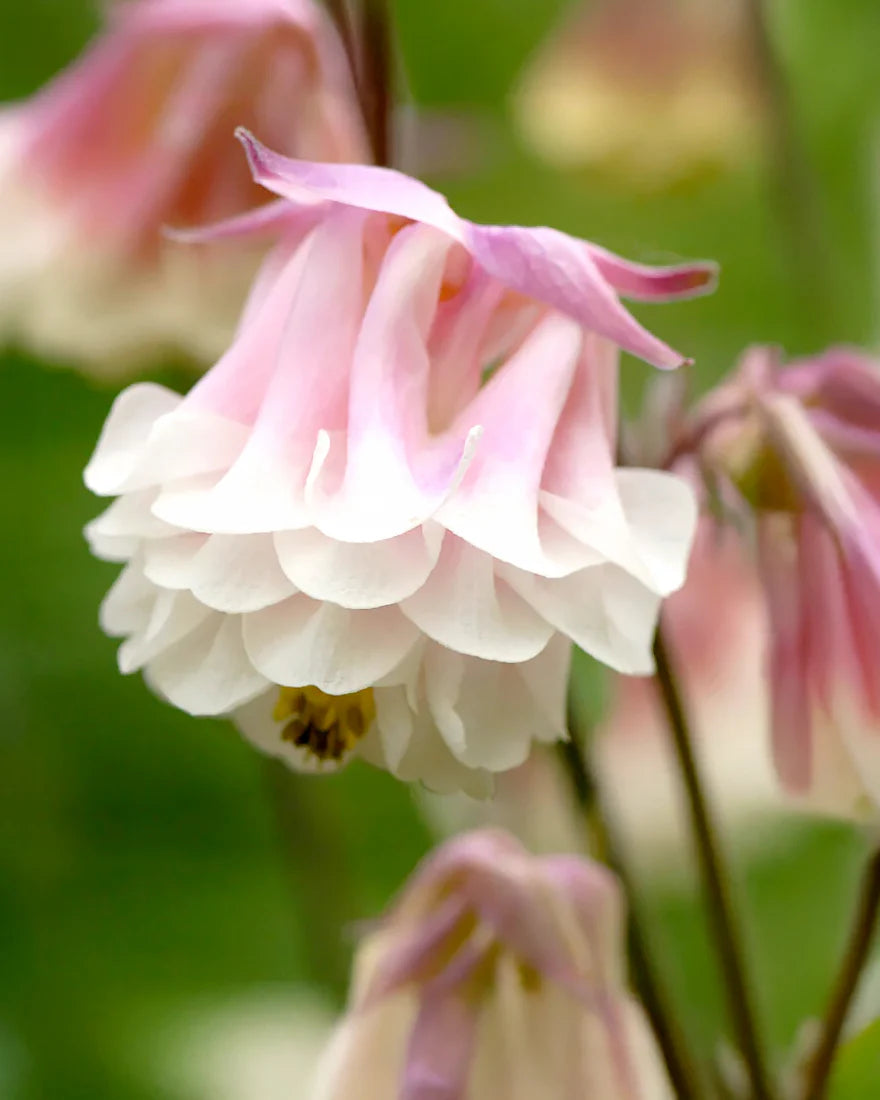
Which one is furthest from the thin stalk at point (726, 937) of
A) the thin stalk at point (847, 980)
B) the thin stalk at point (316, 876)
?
the thin stalk at point (316, 876)

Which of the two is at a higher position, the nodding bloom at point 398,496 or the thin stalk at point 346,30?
the thin stalk at point 346,30

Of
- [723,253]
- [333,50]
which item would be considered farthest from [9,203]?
[723,253]

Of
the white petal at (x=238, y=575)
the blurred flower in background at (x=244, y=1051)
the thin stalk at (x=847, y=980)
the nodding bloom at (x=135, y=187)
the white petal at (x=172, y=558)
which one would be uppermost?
the nodding bloom at (x=135, y=187)

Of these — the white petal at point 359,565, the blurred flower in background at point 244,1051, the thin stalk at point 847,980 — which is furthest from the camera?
the blurred flower in background at point 244,1051

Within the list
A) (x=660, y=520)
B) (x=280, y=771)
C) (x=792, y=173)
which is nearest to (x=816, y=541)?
(x=660, y=520)

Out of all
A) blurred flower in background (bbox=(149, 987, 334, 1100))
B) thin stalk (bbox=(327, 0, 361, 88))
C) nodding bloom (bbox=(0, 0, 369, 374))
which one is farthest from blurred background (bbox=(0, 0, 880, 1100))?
thin stalk (bbox=(327, 0, 361, 88))

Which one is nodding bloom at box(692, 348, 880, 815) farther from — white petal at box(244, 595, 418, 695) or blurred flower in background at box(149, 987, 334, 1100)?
blurred flower in background at box(149, 987, 334, 1100)

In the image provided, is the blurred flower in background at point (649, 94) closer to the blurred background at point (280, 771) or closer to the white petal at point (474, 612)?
the blurred background at point (280, 771)
